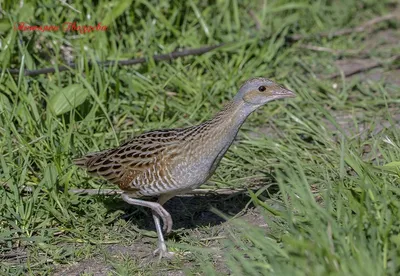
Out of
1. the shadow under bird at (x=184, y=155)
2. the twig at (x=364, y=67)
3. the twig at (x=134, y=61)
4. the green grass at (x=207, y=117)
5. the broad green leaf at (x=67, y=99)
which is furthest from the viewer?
the twig at (x=364, y=67)

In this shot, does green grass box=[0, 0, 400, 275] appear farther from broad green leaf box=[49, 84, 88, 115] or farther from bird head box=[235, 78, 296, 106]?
bird head box=[235, 78, 296, 106]

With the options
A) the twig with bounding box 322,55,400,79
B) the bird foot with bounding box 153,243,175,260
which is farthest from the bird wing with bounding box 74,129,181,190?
the twig with bounding box 322,55,400,79

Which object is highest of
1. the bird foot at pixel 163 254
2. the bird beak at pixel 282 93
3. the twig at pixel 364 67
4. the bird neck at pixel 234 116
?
the bird beak at pixel 282 93

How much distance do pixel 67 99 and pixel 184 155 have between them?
4.52 ft

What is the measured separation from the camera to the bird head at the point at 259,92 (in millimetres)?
4852

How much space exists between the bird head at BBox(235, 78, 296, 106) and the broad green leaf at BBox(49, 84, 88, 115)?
1.50 metres

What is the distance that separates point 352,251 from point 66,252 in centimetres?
186

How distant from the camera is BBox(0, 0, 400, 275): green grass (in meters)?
3.99

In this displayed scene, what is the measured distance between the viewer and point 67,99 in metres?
5.86

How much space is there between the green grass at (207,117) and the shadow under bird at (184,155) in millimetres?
354

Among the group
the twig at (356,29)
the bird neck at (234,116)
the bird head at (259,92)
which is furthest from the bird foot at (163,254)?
the twig at (356,29)

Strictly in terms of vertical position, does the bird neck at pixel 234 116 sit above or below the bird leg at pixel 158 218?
above

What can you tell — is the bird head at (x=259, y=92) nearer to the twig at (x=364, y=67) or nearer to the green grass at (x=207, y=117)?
the green grass at (x=207, y=117)

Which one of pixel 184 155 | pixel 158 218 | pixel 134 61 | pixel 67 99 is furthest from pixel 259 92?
pixel 134 61
